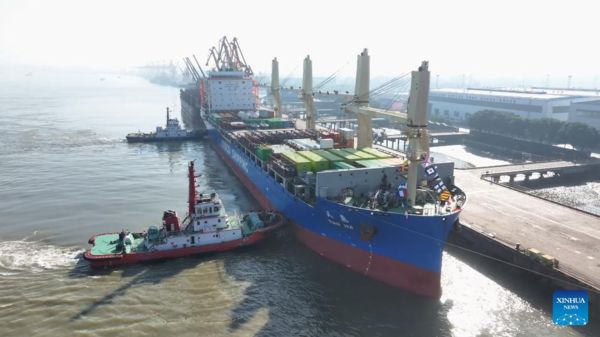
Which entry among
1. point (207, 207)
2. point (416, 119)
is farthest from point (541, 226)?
point (207, 207)

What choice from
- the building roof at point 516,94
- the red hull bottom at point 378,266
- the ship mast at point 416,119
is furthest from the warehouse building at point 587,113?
the red hull bottom at point 378,266

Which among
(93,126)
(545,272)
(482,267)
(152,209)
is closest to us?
(545,272)

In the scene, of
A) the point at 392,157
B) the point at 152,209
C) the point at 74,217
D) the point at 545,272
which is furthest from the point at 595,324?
the point at 74,217

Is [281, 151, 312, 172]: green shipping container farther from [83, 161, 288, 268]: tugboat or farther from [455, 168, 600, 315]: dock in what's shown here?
[455, 168, 600, 315]: dock

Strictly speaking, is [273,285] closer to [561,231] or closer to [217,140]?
[561,231]

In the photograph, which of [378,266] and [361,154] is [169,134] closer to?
[361,154]

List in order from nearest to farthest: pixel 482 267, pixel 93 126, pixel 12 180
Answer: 1. pixel 482 267
2. pixel 12 180
3. pixel 93 126
